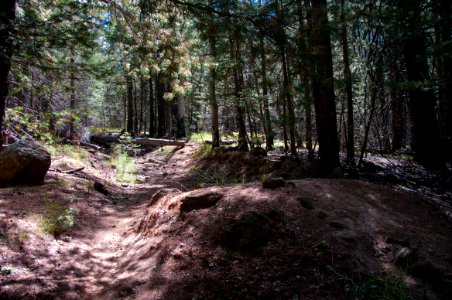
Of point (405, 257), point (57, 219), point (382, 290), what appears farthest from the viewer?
point (57, 219)

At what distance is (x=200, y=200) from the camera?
5.39m

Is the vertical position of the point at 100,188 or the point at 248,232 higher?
the point at 100,188

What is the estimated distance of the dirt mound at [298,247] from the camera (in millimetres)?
3441

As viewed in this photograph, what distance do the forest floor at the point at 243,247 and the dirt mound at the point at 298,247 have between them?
0.05ft

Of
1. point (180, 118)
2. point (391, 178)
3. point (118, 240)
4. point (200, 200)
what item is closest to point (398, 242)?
point (200, 200)

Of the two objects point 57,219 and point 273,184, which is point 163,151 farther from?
point 273,184

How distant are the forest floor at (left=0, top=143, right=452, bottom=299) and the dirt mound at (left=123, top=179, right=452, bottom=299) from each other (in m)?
0.01

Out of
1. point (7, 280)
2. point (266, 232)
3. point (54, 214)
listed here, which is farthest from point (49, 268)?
point (266, 232)

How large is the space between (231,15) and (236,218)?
2.97m

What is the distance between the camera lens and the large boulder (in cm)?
698

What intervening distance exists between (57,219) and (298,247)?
4.27 m

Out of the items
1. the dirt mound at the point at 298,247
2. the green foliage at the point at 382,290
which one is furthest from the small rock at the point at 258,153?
the green foliage at the point at 382,290

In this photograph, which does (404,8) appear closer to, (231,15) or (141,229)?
(231,15)

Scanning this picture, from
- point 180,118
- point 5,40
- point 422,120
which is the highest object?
point 180,118
